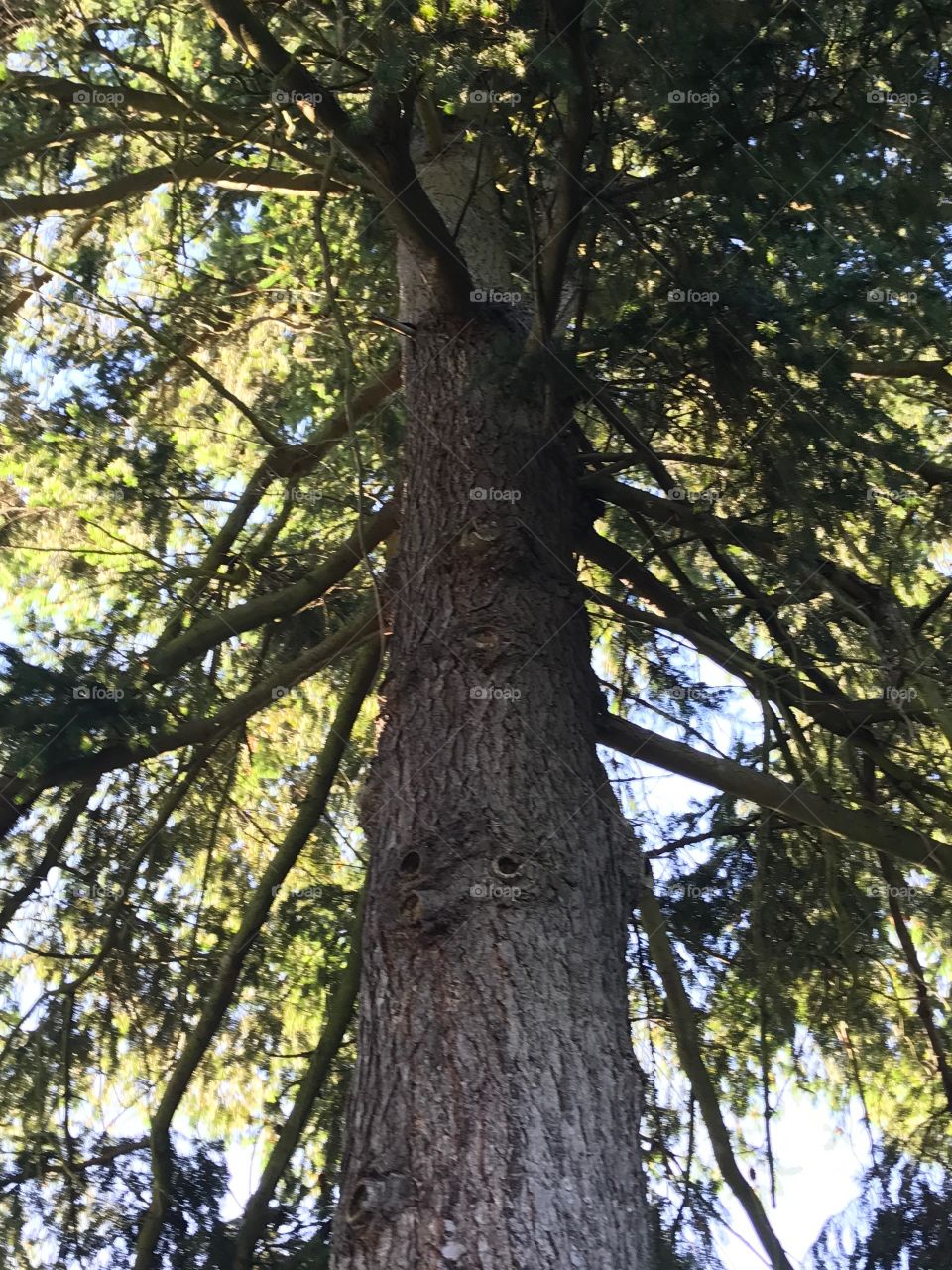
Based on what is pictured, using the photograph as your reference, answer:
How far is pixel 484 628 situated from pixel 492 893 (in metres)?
0.80

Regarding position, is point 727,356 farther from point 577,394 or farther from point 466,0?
point 466,0

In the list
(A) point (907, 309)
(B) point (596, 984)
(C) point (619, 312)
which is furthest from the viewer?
(C) point (619, 312)

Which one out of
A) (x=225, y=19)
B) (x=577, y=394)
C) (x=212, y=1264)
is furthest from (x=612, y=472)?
(x=212, y=1264)

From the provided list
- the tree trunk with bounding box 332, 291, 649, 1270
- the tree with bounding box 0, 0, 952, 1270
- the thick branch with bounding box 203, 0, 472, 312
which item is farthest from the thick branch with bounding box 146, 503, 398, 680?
the thick branch with bounding box 203, 0, 472, 312

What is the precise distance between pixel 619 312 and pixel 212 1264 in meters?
3.21

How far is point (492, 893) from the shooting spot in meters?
2.60

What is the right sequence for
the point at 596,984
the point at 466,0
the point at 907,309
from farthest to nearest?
the point at 907,309, the point at 466,0, the point at 596,984

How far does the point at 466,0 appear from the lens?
10.5ft

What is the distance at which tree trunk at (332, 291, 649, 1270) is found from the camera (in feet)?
7.16

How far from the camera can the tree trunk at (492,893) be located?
2184 millimetres

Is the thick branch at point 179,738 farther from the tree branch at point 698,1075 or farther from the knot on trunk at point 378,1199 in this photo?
the knot on trunk at point 378,1199

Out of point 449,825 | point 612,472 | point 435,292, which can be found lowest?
point 449,825

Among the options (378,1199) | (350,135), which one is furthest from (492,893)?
(350,135)

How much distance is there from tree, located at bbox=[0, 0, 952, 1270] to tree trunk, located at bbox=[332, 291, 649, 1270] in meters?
0.01
